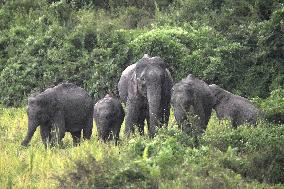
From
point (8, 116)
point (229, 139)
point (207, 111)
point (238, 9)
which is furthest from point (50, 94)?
point (238, 9)

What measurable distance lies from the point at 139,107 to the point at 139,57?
372 inches

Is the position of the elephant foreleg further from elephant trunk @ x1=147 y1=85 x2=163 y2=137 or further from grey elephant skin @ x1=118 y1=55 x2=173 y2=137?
elephant trunk @ x1=147 y1=85 x2=163 y2=137

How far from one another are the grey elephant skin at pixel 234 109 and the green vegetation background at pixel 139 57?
525mm

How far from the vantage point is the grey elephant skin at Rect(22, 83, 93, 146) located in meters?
12.9

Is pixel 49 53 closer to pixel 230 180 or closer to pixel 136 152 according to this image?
pixel 136 152

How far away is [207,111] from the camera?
1355cm

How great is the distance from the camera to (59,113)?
43.6 ft

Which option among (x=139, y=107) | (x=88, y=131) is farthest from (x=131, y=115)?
(x=88, y=131)

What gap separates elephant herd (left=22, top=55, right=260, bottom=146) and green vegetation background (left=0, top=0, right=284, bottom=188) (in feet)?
1.86

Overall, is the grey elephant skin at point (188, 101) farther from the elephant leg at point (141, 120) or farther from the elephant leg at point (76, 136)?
the elephant leg at point (76, 136)

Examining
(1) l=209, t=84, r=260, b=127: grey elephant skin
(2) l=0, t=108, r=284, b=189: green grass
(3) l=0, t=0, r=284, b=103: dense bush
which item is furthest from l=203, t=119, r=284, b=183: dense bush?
(3) l=0, t=0, r=284, b=103: dense bush

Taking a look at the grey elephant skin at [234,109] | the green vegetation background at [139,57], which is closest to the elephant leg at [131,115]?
the green vegetation background at [139,57]

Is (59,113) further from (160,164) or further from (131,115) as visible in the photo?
(160,164)

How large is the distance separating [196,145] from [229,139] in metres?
0.60
